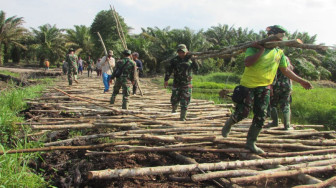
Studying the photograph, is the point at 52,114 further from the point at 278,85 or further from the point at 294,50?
the point at 294,50

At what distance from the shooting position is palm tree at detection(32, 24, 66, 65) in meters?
28.0

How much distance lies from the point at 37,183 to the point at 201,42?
74.6 ft

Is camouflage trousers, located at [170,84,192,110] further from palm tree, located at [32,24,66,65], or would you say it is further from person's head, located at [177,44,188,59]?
palm tree, located at [32,24,66,65]

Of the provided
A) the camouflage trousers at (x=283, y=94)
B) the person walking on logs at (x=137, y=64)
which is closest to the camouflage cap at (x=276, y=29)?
the camouflage trousers at (x=283, y=94)

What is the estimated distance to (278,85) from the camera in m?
4.44

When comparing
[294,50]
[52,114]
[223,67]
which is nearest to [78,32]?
[223,67]

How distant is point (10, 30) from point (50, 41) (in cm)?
418

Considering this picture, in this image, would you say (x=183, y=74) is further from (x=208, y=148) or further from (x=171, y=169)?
(x=171, y=169)

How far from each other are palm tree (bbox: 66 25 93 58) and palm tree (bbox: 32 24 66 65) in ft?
5.83

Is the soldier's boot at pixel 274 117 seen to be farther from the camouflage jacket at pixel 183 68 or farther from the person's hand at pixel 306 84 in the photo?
the camouflage jacket at pixel 183 68

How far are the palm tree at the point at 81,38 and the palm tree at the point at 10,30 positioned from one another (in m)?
5.48

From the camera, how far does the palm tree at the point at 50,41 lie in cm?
2797

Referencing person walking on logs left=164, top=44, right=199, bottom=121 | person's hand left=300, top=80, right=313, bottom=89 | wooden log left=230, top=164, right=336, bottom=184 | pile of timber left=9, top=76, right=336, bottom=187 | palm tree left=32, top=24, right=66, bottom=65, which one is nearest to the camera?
wooden log left=230, top=164, right=336, bottom=184

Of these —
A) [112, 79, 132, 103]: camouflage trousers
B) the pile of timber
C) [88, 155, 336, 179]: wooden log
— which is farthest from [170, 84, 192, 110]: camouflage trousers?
[88, 155, 336, 179]: wooden log
